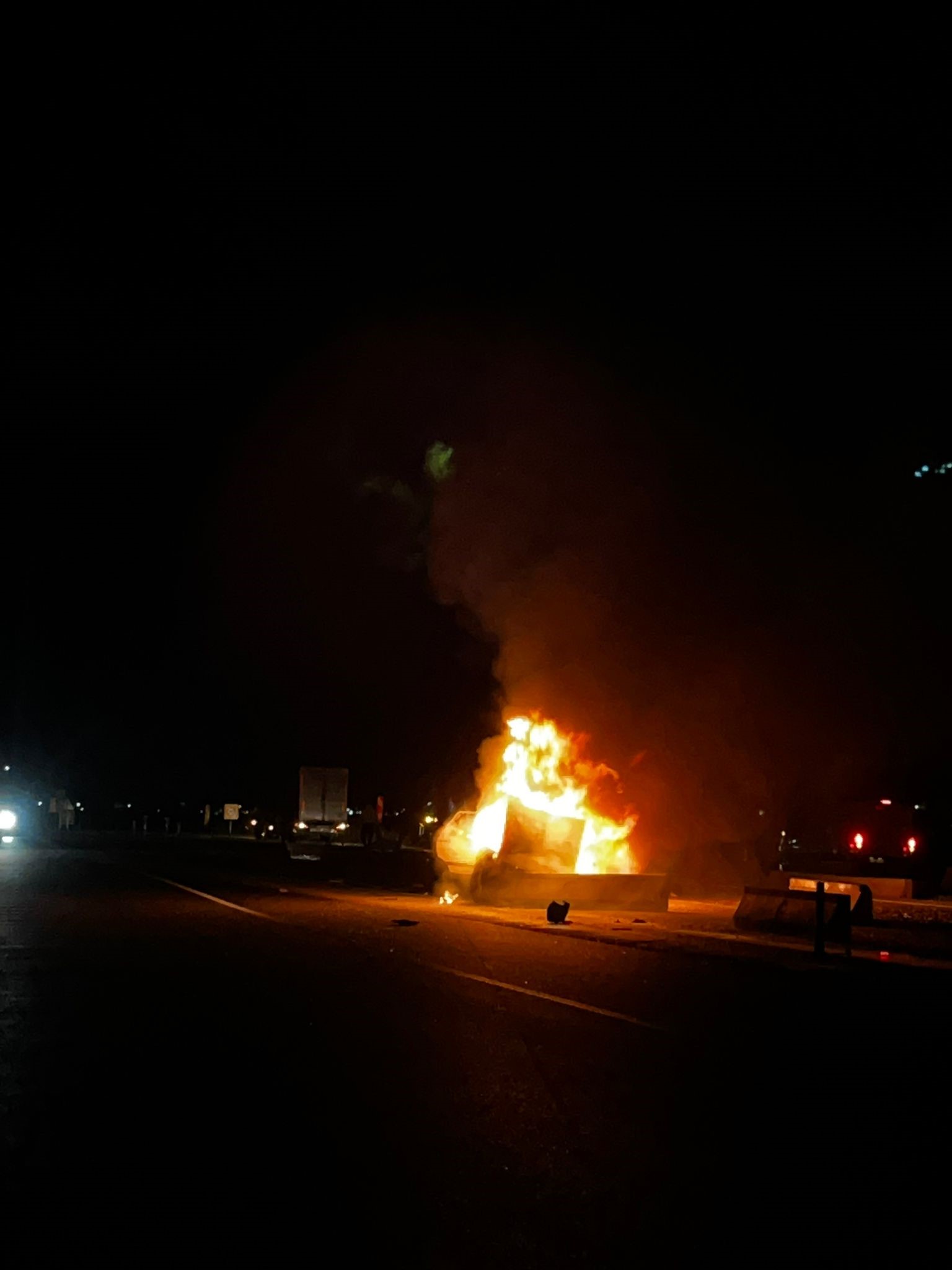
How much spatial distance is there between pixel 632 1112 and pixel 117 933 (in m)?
11.5

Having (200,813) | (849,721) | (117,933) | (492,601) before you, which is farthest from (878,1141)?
(200,813)

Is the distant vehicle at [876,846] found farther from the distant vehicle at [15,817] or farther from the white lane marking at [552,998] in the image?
the distant vehicle at [15,817]

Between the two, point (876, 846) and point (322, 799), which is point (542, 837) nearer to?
point (876, 846)

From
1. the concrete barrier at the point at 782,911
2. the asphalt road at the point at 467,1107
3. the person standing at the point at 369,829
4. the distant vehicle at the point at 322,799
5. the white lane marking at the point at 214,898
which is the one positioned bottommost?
the asphalt road at the point at 467,1107

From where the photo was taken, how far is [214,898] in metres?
24.7

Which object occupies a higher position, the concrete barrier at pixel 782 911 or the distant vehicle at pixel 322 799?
the distant vehicle at pixel 322 799

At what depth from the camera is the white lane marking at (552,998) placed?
11.2 metres

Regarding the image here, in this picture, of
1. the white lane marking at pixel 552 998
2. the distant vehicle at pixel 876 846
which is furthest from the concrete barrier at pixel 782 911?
the distant vehicle at pixel 876 846

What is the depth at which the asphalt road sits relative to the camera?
5789 mm

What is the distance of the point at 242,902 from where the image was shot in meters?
23.4

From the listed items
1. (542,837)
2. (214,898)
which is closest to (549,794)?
(542,837)

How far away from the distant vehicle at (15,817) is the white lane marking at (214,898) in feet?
93.6

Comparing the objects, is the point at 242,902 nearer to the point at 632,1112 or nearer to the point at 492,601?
the point at 492,601

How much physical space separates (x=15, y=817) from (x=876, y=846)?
42.2m
